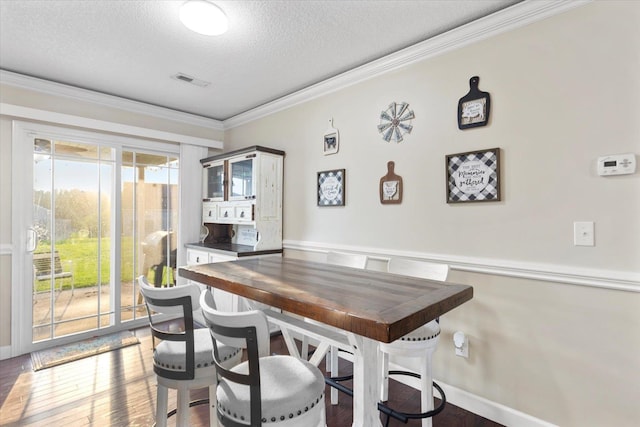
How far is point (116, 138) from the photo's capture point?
3.47 meters

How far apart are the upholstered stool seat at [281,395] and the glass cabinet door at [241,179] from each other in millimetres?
2326

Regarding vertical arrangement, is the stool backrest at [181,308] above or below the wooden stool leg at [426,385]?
above

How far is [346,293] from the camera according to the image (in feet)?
4.34

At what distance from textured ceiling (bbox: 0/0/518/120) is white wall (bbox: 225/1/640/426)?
0.38m

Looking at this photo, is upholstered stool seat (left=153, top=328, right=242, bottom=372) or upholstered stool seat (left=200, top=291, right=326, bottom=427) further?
upholstered stool seat (left=153, top=328, right=242, bottom=372)

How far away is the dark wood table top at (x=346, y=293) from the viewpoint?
1026mm

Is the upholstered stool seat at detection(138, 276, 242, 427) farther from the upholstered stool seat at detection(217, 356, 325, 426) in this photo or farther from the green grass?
the green grass

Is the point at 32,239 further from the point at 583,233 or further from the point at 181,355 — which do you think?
the point at 583,233

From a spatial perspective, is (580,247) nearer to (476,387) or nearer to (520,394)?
(520,394)

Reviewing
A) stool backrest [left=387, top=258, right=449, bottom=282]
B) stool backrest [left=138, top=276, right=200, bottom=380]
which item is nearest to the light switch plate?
stool backrest [left=387, top=258, right=449, bottom=282]

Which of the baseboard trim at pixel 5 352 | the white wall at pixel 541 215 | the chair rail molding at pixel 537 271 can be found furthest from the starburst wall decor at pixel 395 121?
the baseboard trim at pixel 5 352

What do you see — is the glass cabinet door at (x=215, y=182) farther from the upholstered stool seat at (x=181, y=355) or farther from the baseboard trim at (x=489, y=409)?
the baseboard trim at (x=489, y=409)

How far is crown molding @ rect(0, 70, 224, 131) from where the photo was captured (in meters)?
2.85

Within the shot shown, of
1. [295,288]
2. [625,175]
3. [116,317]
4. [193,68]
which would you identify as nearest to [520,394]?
[625,175]
